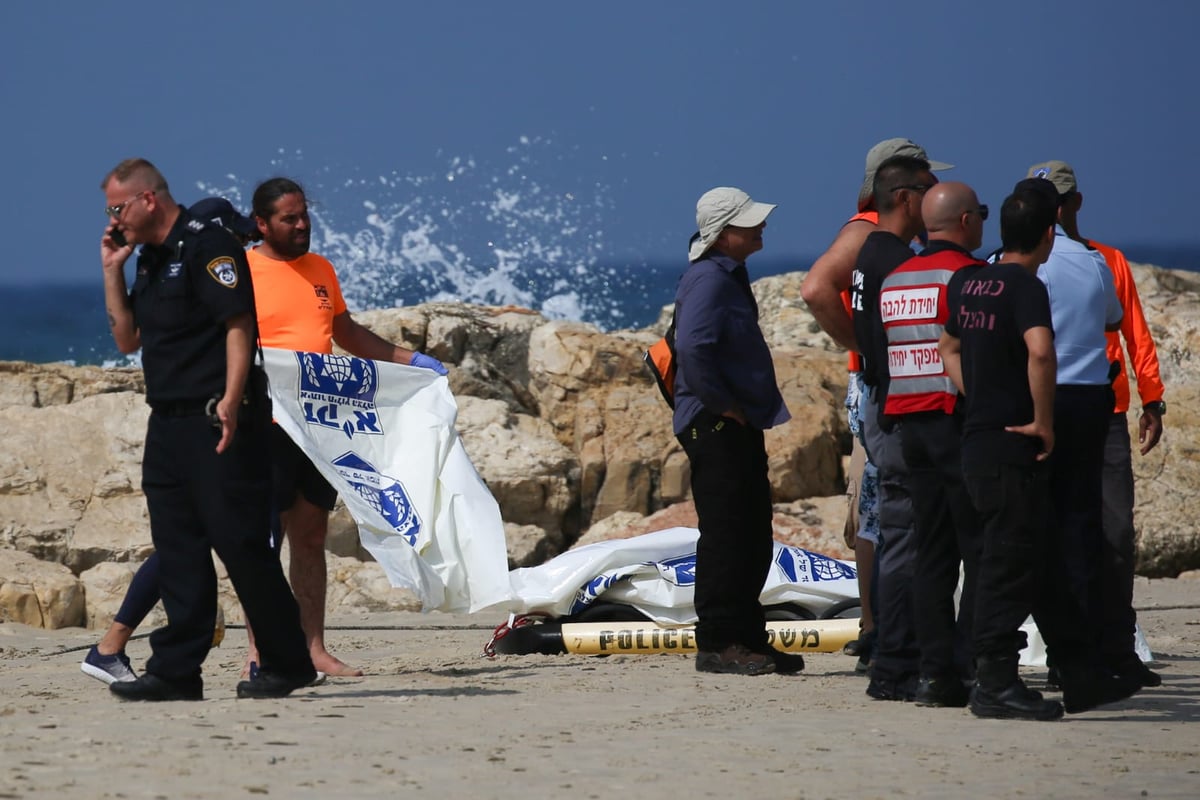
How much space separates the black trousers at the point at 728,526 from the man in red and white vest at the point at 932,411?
101 cm

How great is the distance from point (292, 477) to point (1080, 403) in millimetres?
2690

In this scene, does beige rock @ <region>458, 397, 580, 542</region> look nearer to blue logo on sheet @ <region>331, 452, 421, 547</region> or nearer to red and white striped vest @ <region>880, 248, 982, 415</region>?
blue logo on sheet @ <region>331, 452, 421, 547</region>

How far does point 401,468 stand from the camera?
632 centimetres

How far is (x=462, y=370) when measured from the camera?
11.1 meters

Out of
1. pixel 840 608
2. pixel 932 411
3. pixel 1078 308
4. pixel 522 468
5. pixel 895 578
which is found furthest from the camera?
pixel 522 468

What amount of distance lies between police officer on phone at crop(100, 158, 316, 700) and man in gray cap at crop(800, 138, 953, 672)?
2.01 meters

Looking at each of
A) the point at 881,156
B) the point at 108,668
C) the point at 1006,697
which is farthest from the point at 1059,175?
the point at 108,668

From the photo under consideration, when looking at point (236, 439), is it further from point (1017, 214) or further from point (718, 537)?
point (1017, 214)

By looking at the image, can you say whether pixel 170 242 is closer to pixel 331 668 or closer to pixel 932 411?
pixel 331 668

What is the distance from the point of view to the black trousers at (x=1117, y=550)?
5.70 m

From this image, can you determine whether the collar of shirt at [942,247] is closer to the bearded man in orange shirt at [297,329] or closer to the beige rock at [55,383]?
the bearded man in orange shirt at [297,329]

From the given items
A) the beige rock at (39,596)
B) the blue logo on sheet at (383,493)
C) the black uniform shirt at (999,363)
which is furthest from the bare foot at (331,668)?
the beige rock at (39,596)

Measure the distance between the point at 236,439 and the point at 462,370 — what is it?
6159 mm

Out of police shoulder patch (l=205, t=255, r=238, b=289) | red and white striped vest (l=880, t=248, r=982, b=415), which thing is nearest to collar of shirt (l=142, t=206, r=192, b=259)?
Answer: police shoulder patch (l=205, t=255, r=238, b=289)
